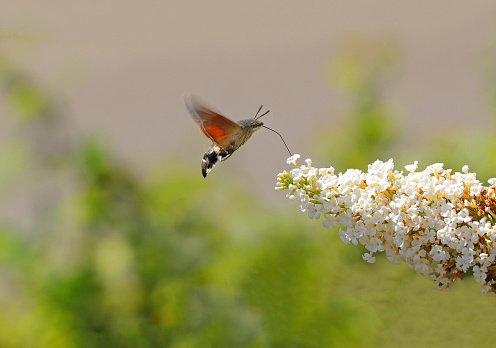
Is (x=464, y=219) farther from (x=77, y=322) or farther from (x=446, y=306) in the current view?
(x=77, y=322)

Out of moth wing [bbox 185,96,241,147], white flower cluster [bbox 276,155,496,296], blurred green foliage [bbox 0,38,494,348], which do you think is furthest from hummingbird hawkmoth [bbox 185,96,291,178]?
blurred green foliage [bbox 0,38,494,348]

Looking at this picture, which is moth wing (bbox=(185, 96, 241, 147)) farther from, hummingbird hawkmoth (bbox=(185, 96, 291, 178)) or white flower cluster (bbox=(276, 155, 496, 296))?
white flower cluster (bbox=(276, 155, 496, 296))

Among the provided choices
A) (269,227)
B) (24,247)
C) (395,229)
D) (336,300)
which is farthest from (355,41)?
(395,229)

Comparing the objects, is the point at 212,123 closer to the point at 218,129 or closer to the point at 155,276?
the point at 218,129

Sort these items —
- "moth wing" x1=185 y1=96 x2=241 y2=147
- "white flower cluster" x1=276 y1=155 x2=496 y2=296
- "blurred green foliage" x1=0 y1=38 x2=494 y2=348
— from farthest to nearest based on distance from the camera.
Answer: "blurred green foliage" x1=0 y1=38 x2=494 y2=348, "moth wing" x1=185 y1=96 x2=241 y2=147, "white flower cluster" x1=276 y1=155 x2=496 y2=296

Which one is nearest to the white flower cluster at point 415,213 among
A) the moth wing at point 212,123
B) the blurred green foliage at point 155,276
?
the moth wing at point 212,123

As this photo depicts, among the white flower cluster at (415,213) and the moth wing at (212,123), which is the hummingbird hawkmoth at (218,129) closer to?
the moth wing at (212,123)
